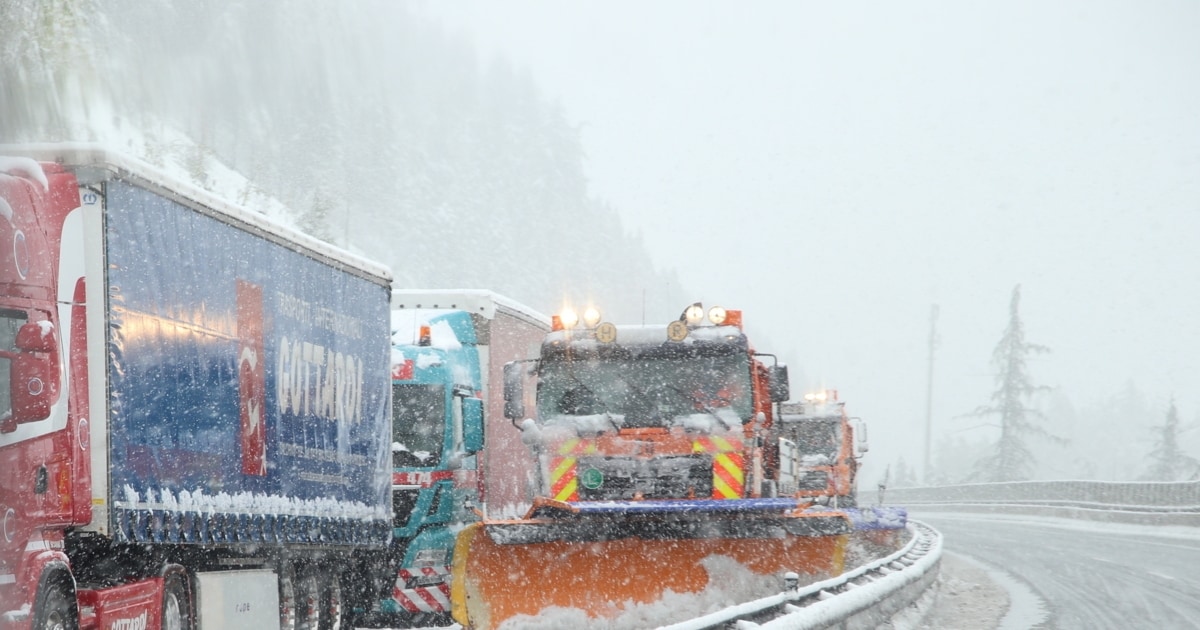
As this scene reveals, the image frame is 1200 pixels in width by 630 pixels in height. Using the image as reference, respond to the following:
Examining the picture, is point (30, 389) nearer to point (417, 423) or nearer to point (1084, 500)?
point (417, 423)

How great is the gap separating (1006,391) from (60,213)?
223 ft

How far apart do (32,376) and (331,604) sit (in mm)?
5731

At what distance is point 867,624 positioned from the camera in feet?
30.3

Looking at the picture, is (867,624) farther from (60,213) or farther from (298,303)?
(60,213)

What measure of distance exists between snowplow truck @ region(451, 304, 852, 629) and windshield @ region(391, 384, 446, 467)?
5.39 ft

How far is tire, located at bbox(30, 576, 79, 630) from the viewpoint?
21.5 ft

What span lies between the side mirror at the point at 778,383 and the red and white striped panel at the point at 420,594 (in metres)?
3.69

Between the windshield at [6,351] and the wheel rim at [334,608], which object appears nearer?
the windshield at [6,351]

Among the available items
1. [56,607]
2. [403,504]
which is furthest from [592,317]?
[56,607]

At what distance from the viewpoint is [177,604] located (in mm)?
8555

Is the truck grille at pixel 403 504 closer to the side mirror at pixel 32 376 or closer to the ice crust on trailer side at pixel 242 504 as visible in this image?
the ice crust on trailer side at pixel 242 504

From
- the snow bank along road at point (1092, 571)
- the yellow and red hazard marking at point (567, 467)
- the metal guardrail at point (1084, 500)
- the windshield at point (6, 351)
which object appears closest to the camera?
the windshield at point (6, 351)

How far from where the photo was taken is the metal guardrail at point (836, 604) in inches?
285

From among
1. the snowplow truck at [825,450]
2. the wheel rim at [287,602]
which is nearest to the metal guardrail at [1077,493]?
the snowplow truck at [825,450]
